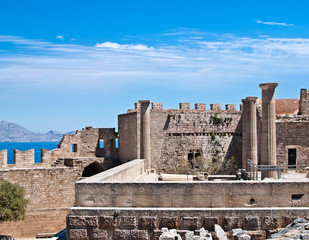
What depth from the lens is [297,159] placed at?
2412cm

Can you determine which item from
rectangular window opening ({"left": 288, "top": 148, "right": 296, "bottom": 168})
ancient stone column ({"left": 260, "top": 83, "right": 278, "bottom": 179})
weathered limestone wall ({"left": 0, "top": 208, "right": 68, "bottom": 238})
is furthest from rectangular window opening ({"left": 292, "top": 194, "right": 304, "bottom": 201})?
weathered limestone wall ({"left": 0, "top": 208, "right": 68, "bottom": 238})

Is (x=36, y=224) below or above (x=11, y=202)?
below

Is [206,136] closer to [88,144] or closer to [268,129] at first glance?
[268,129]

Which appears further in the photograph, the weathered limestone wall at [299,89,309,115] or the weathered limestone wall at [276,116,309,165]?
the weathered limestone wall at [299,89,309,115]

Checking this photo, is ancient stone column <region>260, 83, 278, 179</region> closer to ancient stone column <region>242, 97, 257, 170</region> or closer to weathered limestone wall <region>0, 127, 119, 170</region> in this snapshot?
ancient stone column <region>242, 97, 257, 170</region>

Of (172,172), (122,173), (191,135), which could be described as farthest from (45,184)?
(122,173)

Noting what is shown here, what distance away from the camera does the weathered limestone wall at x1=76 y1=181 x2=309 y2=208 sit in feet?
34.4

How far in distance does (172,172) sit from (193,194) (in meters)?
13.5

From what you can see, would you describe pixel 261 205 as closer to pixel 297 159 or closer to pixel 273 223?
pixel 273 223

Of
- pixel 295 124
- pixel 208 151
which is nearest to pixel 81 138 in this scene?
pixel 208 151

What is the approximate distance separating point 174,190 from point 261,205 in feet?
7.56

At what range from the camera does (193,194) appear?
10.5 m

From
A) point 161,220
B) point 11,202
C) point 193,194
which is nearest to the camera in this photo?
point 161,220

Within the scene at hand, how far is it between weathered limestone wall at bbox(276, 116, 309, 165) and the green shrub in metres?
15.2
